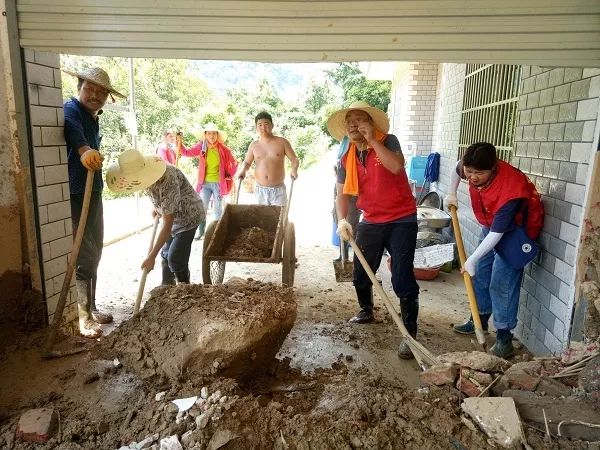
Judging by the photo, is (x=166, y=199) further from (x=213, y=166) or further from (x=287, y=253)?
(x=213, y=166)

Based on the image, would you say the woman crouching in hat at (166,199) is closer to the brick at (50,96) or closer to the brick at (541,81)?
the brick at (50,96)

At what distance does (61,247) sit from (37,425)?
4.81ft

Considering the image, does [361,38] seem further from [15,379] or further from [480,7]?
[15,379]

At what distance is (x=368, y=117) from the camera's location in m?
3.36

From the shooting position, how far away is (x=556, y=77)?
10.5 feet

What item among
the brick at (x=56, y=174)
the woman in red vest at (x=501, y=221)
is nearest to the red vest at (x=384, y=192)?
the woman in red vest at (x=501, y=221)

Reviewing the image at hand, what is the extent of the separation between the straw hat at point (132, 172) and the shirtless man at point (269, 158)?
7.55 feet

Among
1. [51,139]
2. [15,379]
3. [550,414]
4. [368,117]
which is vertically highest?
[368,117]

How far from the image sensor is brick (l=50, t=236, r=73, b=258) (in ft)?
10.2

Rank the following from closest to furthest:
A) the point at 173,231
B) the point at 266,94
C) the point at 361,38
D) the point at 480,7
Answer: the point at 480,7 → the point at 361,38 → the point at 173,231 → the point at 266,94

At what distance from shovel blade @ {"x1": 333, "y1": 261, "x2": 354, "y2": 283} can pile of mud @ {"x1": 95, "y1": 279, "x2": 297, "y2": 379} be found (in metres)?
2.08

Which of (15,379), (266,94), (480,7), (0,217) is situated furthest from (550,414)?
(266,94)

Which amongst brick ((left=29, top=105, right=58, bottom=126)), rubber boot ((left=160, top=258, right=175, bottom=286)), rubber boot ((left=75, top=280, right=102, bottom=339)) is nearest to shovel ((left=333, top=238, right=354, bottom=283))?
rubber boot ((left=160, top=258, right=175, bottom=286))

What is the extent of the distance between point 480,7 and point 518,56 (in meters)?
0.37
